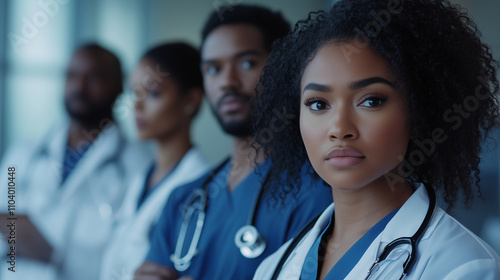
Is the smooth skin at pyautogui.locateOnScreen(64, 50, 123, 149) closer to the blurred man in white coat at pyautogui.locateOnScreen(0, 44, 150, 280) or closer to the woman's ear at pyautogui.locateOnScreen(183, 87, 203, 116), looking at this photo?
the blurred man in white coat at pyautogui.locateOnScreen(0, 44, 150, 280)

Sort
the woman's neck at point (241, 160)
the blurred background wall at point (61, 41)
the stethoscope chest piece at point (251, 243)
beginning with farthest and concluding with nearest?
the blurred background wall at point (61, 41) < the woman's neck at point (241, 160) < the stethoscope chest piece at point (251, 243)

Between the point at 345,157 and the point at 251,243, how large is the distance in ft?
1.01

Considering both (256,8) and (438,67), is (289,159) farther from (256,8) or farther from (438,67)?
(256,8)

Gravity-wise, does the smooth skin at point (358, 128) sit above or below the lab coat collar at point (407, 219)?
above

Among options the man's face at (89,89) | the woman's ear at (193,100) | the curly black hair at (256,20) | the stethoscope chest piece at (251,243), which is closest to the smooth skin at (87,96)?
the man's face at (89,89)

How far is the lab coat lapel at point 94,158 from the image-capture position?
1498 mm

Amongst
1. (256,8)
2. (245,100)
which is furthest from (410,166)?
(256,8)

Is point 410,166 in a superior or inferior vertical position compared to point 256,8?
inferior

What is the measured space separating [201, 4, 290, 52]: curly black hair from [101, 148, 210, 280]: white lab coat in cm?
32

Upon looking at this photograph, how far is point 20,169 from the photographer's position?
1605mm

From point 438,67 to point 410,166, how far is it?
126 mm

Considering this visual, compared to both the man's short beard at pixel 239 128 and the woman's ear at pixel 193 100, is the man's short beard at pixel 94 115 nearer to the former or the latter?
the woman's ear at pixel 193 100

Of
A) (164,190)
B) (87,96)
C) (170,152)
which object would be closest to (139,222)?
(164,190)

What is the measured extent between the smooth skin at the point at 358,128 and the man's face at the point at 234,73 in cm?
42
